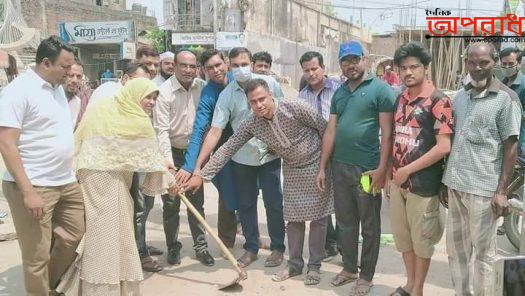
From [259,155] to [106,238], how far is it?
1.51m

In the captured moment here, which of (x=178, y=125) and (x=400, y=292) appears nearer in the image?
(x=400, y=292)

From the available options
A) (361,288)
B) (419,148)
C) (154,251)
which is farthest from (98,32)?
(419,148)

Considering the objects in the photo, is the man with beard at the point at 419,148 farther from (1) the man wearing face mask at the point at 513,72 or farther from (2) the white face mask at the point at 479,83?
(1) the man wearing face mask at the point at 513,72

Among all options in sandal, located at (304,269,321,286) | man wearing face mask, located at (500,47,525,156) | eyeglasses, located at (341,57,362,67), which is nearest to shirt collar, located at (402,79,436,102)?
eyeglasses, located at (341,57,362,67)

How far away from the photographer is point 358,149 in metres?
3.49

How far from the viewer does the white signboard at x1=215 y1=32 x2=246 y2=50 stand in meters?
19.1

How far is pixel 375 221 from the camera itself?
3.55 metres

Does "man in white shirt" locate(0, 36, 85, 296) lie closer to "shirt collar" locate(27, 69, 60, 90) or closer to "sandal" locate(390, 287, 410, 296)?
"shirt collar" locate(27, 69, 60, 90)

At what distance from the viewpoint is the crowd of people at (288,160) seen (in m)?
2.87

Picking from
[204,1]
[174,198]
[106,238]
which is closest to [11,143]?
[106,238]

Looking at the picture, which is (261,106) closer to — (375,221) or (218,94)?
(218,94)

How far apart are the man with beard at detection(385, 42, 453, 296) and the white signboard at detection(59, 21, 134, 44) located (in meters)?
22.4

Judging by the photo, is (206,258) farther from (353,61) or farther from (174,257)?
(353,61)

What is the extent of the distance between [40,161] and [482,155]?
8.78ft
